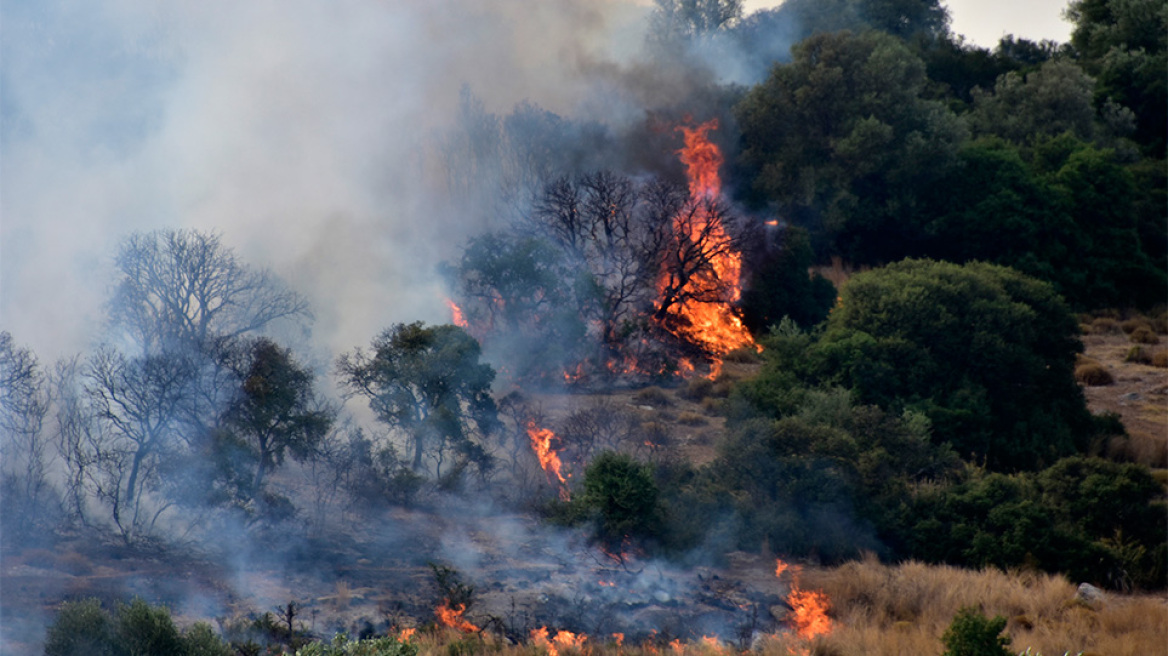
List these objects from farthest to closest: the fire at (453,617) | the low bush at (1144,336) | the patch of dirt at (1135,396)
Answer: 1. the low bush at (1144,336)
2. the patch of dirt at (1135,396)
3. the fire at (453,617)

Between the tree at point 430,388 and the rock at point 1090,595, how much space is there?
8406mm

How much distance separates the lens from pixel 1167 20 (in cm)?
4216

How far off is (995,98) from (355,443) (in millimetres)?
29688

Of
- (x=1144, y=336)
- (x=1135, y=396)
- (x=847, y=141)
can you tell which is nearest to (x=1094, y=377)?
(x=1135, y=396)

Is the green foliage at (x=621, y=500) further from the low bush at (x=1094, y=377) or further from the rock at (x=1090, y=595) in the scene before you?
the low bush at (x=1094, y=377)

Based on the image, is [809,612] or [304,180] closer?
[809,612]

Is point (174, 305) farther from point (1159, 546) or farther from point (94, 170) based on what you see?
point (1159, 546)

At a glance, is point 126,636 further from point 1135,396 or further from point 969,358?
point 1135,396

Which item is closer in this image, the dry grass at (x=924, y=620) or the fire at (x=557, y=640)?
the dry grass at (x=924, y=620)

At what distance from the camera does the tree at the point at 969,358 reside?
19.2 metres

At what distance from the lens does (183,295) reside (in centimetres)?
1884

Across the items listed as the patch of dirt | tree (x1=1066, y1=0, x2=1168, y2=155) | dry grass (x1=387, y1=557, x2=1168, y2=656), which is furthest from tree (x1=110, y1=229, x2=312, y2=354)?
tree (x1=1066, y1=0, x2=1168, y2=155)

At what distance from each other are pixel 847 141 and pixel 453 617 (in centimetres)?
2116

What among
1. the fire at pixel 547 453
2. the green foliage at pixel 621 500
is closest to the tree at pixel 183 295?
the fire at pixel 547 453
